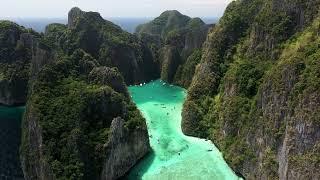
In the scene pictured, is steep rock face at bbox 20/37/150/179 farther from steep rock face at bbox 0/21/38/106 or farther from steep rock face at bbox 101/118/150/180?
steep rock face at bbox 0/21/38/106

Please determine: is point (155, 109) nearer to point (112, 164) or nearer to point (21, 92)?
point (21, 92)

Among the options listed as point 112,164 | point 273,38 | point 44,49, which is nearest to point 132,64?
point 44,49

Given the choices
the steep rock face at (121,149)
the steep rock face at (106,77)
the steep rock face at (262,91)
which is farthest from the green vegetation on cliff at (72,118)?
the steep rock face at (262,91)

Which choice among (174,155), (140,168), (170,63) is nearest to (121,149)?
(140,168)

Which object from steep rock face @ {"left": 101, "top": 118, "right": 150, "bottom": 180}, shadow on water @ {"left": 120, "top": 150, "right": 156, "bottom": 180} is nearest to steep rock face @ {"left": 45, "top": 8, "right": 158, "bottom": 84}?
shadow on water @ {"left": 120, "top": 150, "right": 156, "bottom": 180}

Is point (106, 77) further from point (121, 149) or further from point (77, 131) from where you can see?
point (77, 131)

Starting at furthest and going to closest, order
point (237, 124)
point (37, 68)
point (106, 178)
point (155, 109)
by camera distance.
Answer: point (155, 109), point (37, 68), point (237, 124), point (106, 178)

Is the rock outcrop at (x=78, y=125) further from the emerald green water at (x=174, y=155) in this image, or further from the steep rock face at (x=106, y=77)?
the emerald green water at (x=174, y=155)
